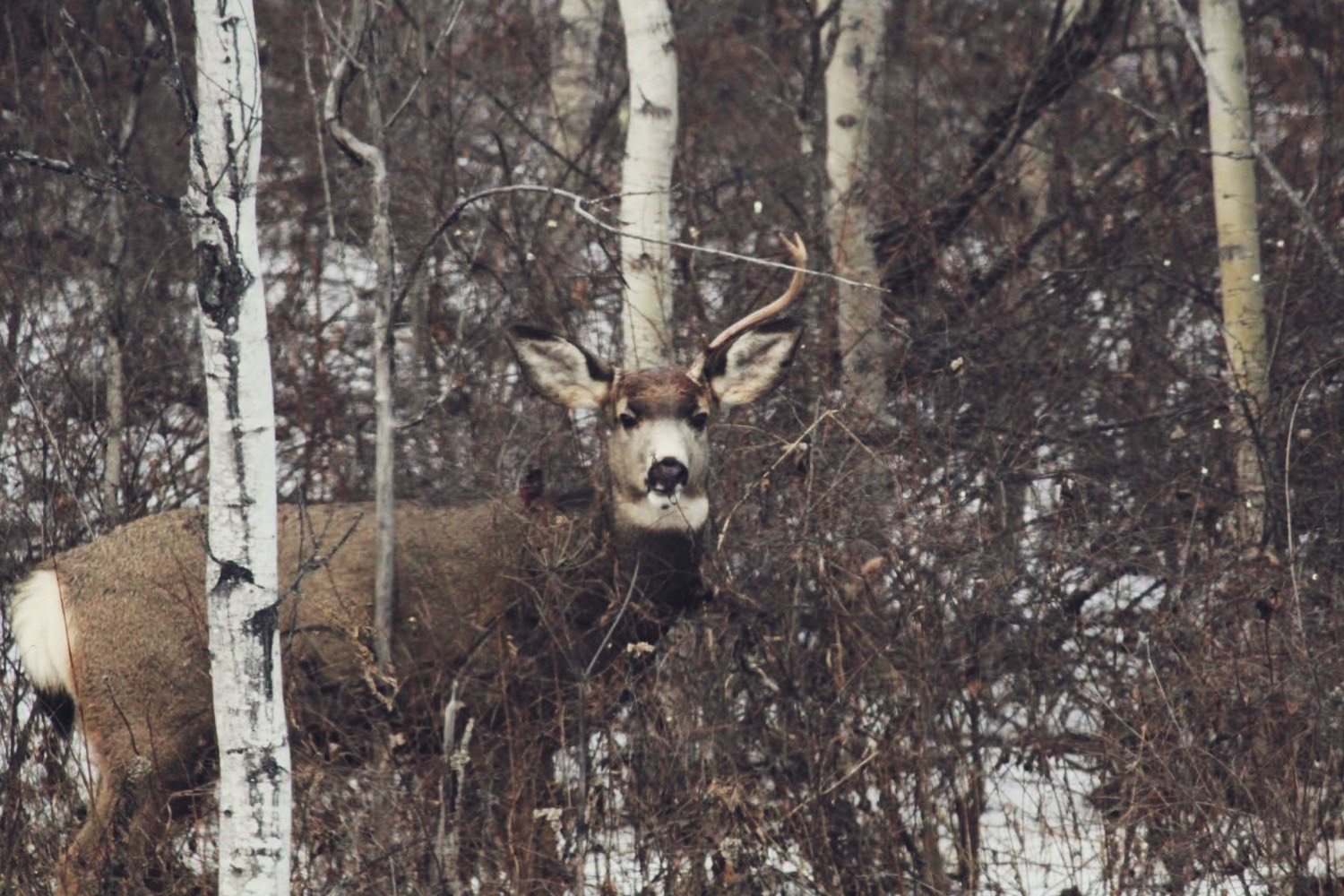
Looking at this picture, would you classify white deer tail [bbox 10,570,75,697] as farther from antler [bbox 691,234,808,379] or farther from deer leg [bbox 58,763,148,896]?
antler [bbox 691,234,808,379]

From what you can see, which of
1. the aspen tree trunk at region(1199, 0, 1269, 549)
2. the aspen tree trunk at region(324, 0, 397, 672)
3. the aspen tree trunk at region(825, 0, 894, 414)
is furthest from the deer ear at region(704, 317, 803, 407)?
the aspen tree trunk at region(1199, 0, 1269, 549)

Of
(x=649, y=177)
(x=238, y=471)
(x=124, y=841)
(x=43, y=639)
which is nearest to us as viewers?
(x=238, y=471)

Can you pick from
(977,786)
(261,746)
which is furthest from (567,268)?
(261,746)

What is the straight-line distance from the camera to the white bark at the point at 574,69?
994cm

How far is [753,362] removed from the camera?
253 inches

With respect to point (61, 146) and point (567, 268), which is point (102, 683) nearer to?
point (567, 268)

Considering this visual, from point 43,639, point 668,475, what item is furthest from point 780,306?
point 43,639

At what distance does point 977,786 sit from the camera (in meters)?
5.64

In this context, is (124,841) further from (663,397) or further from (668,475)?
(663,397)

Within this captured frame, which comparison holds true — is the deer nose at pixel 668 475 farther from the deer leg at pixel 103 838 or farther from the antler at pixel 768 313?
the deer leg at pixel 103 838

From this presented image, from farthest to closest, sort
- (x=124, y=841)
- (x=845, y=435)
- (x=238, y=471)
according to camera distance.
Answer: (x=845, y=435), (x=124, y=841), (x=238, y=471)

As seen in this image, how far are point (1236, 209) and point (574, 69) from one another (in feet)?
14.5

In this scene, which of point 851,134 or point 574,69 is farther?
point 574,69

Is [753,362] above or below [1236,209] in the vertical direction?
below
